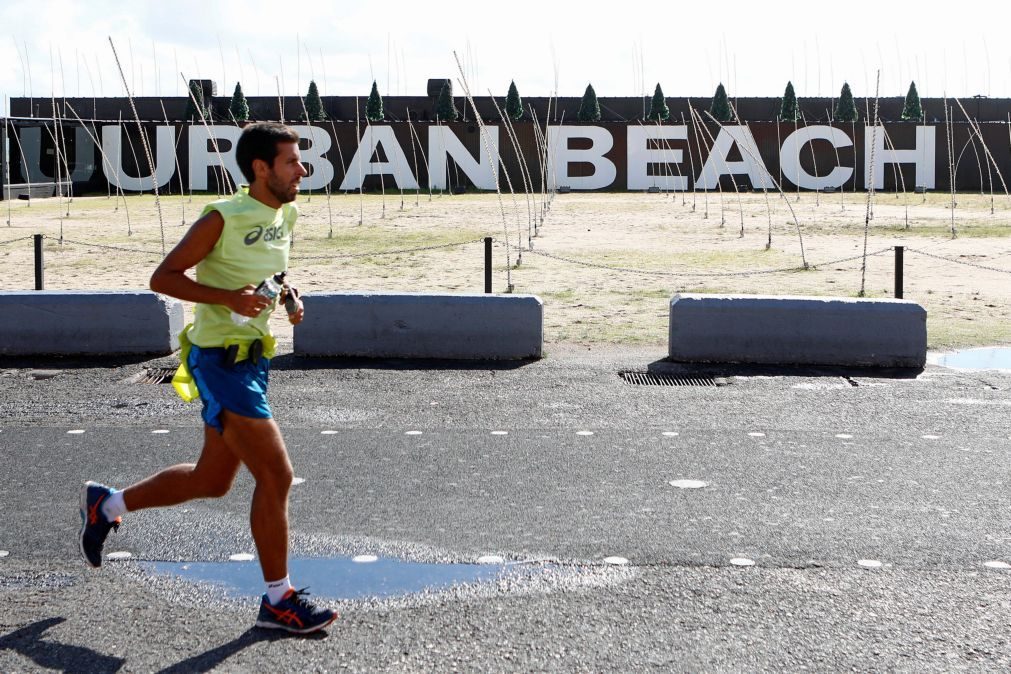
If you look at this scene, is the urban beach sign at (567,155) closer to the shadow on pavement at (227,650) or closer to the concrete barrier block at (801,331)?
the concrete barrier block at (801,331)

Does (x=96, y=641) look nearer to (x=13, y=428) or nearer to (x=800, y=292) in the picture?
(x=13, y=428)

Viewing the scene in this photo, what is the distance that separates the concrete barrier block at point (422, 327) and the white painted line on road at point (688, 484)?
13.4ft

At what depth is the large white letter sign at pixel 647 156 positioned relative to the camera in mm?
38375

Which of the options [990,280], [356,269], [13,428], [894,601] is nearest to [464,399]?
[13,428]

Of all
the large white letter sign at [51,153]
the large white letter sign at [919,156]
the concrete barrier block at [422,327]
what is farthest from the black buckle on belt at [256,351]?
the large white letter sign at [919,156]

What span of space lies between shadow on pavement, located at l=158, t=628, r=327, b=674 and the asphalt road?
13 millimetres

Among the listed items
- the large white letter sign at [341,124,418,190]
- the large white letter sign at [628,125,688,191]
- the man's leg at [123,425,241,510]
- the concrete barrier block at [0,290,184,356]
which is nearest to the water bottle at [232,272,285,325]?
the man's leg at [123,425,241,510]

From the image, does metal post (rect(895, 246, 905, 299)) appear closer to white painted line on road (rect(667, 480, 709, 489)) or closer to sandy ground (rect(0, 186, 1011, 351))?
sandy ground (rect(0, 186, 1011, 351))

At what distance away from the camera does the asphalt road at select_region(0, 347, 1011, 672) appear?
4117 millimetres

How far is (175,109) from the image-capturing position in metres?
51.4

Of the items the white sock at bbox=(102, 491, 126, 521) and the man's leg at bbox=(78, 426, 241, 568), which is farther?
the white sock at bbox=(102, 491, 126, 521)

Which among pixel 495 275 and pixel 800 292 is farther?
pixel 495 275

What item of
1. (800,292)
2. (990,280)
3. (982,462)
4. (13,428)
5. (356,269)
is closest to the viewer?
(982,462)

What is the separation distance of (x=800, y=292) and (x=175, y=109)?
134ft
